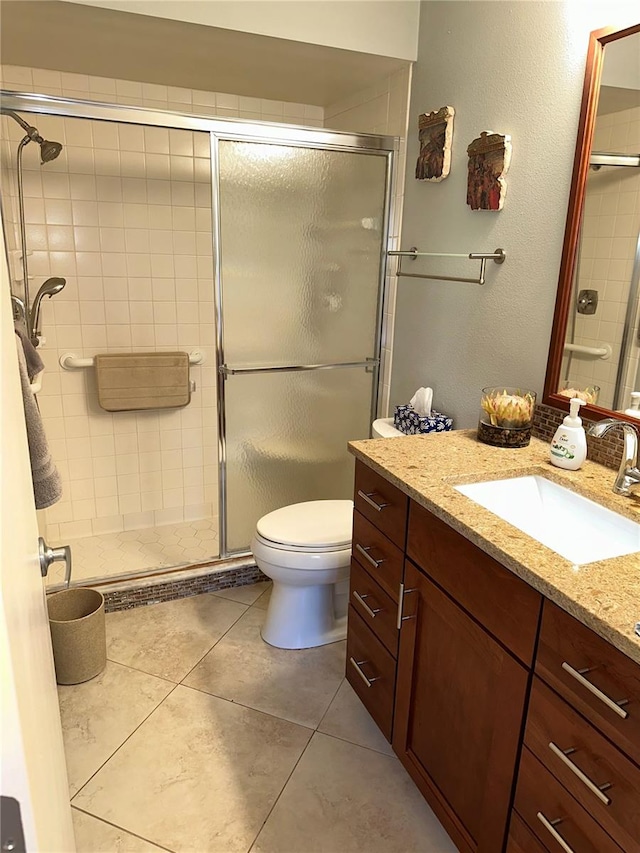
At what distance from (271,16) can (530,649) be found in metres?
2.09

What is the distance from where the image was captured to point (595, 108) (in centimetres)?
157

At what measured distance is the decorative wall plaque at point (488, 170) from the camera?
1.87 meters

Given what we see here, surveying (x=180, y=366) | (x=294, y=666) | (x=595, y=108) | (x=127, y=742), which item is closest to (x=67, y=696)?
(x=127, y=742)

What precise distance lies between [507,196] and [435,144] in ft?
1.43

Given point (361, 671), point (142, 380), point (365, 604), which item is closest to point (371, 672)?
point (361, 671)

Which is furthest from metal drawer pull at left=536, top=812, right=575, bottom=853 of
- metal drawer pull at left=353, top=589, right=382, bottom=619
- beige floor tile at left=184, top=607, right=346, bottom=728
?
beige floor tile at left=184, top=607, right=346, bottom=728

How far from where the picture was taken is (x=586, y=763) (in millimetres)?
980

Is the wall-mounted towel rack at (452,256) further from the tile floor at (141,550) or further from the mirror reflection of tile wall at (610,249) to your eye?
the tile floor at (141,550)

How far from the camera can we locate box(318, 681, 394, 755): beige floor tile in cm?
180

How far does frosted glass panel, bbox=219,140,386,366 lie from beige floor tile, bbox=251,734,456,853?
56.5 inches

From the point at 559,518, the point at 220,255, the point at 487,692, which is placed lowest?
the point at 487,692

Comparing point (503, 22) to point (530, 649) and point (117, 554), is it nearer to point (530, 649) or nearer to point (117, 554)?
point (530, 649)

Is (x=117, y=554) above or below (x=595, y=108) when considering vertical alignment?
below

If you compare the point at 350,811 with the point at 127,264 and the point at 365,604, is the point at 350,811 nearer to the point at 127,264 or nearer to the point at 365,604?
the point at 365,604
